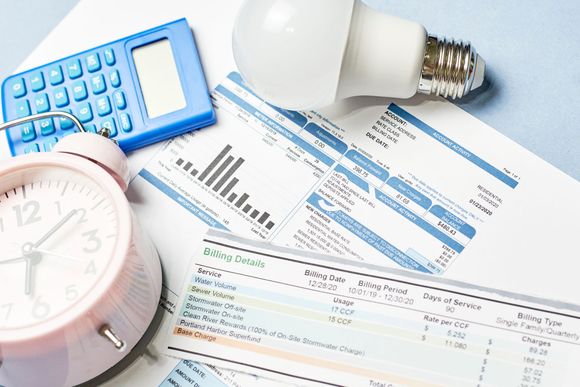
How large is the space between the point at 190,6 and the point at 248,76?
0.39ft

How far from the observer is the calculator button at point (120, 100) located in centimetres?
52

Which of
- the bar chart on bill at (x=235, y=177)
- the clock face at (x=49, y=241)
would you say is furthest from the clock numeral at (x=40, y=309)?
the bar chart on bill at (x=235, y=177)

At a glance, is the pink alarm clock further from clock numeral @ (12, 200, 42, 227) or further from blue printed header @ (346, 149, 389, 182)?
blue printed header @ (346, 149, 389, 182)

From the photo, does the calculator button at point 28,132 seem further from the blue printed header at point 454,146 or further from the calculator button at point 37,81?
the blue printed header at point 454,146

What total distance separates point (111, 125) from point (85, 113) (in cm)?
2

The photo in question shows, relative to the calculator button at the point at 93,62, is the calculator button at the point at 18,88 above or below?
below

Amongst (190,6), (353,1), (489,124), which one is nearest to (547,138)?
(489,124)

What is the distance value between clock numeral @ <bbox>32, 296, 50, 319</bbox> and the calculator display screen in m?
0.17

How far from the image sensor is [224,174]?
1.68ft

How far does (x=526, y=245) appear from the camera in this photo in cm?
47

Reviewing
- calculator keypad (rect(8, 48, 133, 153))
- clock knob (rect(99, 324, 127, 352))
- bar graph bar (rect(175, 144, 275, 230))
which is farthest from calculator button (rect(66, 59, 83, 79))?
clock knob (rect(99, 324, 127, 352))

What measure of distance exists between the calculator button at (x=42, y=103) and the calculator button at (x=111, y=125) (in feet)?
0.16

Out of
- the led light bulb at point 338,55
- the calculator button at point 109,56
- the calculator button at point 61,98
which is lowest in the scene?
the calculator button at point 61,98

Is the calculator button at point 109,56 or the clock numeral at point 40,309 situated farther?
the calculator button at point 109,56
